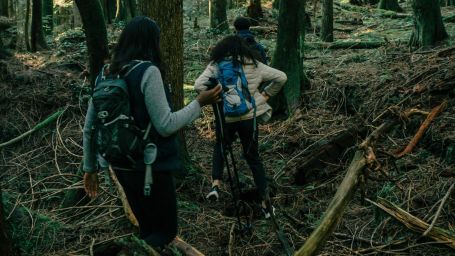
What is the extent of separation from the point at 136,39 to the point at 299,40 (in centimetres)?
697

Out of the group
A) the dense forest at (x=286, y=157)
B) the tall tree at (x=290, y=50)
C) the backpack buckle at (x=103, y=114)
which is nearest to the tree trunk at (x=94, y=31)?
the dense forest at (x=286, y=157)

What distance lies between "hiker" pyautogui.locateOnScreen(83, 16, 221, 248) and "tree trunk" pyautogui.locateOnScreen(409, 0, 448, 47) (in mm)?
8148

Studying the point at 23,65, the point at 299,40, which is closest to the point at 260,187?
the point at 299,40

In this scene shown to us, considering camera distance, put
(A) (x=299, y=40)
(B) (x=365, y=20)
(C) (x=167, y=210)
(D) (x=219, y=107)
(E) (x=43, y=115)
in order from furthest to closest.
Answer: (B) (x=365, y=20) → (A) (x=299, y=40) → (E) (x=43, y=115) → (D) (x=219, y=107) → (C) (x=167, y=210)

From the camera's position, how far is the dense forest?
4801mm

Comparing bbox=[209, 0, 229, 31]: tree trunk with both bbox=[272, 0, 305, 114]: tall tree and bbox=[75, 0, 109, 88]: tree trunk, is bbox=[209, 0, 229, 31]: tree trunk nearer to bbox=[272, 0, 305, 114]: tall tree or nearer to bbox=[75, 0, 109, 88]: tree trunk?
bbox=[272, 0, 305, 114]: tall tree

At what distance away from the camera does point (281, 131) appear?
9320 millimetres

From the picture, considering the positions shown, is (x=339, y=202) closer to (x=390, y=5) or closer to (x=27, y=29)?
(x=27, y=29)

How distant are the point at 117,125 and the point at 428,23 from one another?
9.23 meters

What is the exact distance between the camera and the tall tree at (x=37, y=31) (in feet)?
46.6

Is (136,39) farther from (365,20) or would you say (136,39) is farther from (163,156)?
(365,20)

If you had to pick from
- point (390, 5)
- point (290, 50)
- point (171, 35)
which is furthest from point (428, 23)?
point (390, 5)

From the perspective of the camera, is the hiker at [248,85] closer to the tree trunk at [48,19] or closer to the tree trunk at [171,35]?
the tree trunk at [171,35]

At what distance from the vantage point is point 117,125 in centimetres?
365
